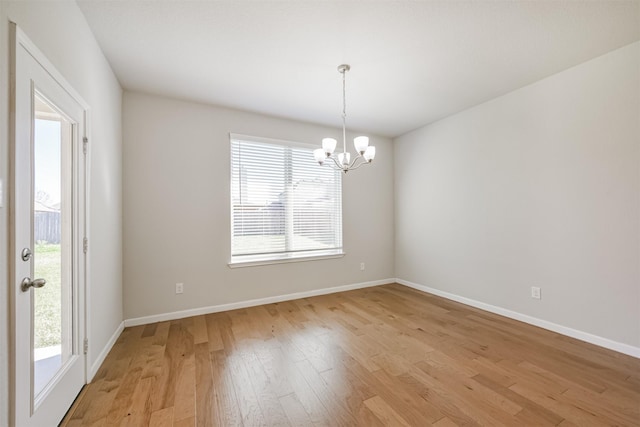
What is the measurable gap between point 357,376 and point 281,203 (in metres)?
2.48

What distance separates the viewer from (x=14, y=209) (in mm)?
1156

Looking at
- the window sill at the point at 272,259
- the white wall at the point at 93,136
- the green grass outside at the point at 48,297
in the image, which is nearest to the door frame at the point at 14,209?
the white wall at the point at 93,136

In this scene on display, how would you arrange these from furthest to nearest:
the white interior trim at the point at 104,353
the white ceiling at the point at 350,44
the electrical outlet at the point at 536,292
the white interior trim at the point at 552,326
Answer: the electrical outlet at the point at 536,292 → the white interior trim at the point at 552,326 → the white interior trim at the point at 104,353 → the white ceiling at the point at 350,44

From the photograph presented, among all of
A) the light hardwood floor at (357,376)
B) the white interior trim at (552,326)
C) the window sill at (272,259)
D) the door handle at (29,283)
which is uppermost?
the door handle at (29,283)

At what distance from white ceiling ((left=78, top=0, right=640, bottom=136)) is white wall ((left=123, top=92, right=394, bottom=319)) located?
34 centimetres

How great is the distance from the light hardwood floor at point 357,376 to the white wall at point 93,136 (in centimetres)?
50

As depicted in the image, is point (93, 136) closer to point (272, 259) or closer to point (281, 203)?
point (281, 203)

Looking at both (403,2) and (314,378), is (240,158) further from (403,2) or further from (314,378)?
(314,378)

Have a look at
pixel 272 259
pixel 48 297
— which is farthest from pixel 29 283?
pixel 272 259

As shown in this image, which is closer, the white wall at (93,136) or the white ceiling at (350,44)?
the white wall at (93,136)

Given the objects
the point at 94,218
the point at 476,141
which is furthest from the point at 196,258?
the point at 476,141

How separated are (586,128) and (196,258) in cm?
447

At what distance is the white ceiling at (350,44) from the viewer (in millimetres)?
1862

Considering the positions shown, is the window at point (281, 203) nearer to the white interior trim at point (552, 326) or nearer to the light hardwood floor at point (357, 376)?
the light hardwood floor at point (357, 376)
